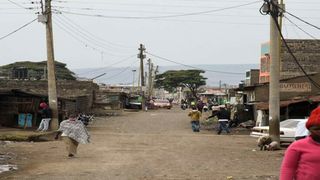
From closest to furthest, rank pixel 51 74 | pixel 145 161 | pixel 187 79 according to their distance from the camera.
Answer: pixel 145 161 < pixel 51 74 < pixel 187 79

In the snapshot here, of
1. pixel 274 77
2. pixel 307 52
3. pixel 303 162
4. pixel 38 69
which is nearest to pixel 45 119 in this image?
pixel 274 77

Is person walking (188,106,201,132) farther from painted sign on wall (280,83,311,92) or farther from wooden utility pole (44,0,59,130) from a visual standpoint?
wooden utility pole (44,0,59,130)

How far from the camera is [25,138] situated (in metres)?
25.3

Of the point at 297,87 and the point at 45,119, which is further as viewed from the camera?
the point at 297,87

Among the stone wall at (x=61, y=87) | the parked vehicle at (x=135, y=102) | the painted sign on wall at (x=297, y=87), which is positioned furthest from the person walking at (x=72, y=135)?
the parked vehicle at (x=135, y=102)

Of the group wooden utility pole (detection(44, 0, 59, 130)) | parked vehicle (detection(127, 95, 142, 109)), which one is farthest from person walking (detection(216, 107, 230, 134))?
parked vehicle (detection(127, 95, 142, 109))

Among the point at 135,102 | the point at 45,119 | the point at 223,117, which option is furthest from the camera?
the point at 135,102

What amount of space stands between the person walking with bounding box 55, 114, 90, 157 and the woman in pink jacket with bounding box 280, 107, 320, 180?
1374cm

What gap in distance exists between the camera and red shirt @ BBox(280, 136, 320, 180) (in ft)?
15.9

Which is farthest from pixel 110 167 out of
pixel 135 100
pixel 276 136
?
pixel 135 100

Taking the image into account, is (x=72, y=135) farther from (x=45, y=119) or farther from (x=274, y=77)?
(x=45, y=119)

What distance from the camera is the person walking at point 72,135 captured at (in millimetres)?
18163

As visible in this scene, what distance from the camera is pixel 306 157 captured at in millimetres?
4852

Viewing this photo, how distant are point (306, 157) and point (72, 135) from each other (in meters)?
14.0
